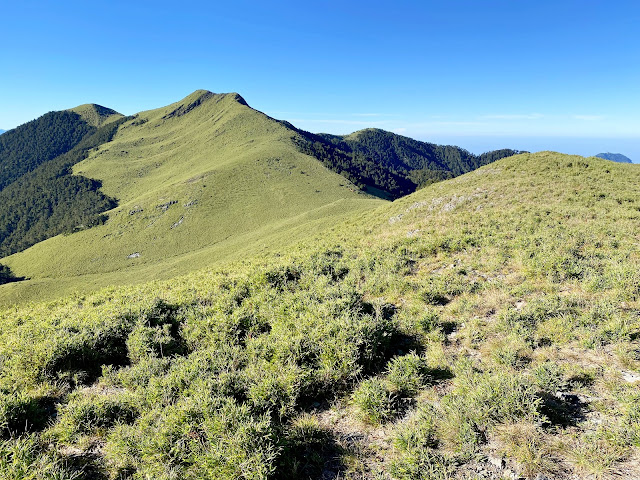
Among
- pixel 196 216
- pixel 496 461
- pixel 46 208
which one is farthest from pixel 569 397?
pixel 46 208

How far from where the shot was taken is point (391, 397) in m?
7.12

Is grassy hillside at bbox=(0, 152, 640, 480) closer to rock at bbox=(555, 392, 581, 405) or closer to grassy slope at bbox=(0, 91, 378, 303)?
rock at bbox=(555, 392, 581, 405)

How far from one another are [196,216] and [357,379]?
9912 centimetres

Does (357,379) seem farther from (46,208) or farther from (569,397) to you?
(46,208)

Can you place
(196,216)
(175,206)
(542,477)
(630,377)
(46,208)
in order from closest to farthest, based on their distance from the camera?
(542,477) → (630,377) → (196,216) → (175,206) → (46,208)

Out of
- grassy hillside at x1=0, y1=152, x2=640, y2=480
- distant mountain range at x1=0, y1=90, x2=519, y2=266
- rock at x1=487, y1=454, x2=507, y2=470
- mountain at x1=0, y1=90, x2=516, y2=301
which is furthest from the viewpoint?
distant mountain range at x1=0, y1=90, x2=519, y2=266

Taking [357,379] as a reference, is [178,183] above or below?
above

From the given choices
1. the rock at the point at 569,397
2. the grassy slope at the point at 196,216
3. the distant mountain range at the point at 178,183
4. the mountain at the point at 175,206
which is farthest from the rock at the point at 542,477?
the distant mountain range at the point at 178,183

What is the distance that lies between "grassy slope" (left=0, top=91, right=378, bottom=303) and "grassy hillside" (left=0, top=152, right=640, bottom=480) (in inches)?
1641

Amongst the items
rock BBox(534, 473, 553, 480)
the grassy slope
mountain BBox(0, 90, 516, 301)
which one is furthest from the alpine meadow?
the grassy slope

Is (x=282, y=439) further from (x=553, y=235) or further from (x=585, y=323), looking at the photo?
(x=553, y=235)

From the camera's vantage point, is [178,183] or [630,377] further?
[178,183]

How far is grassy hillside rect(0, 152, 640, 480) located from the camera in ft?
17.5

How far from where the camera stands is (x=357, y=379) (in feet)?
25.9
